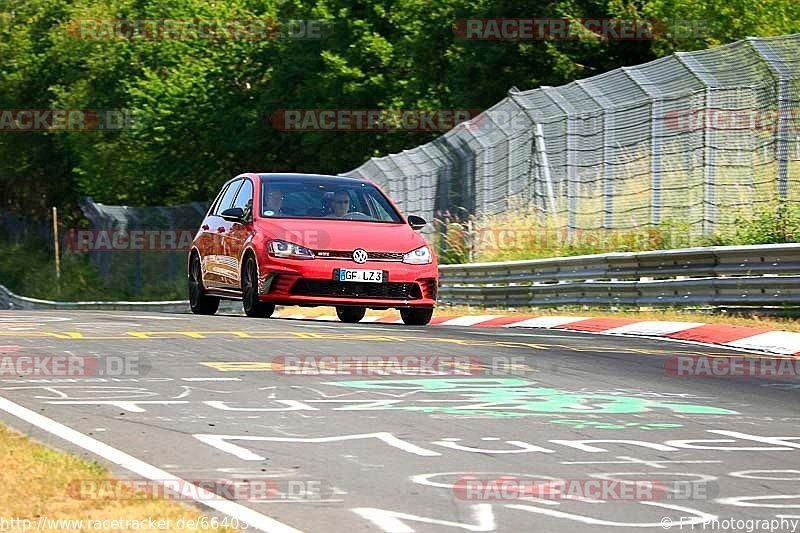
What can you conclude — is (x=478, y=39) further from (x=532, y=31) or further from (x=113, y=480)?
(x=113, y=480)

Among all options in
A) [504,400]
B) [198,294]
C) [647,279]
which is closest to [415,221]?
[198,294]

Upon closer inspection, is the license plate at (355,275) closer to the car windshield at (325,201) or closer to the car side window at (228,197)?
the car windshield at (325,201)

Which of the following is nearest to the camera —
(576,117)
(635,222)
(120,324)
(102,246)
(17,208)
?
(120,324)

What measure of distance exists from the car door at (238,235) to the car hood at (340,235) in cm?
29

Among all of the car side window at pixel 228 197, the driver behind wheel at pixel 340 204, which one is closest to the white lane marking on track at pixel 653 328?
the driver behind wheel at pixel 340 204

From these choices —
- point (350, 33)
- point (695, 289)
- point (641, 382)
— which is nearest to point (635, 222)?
point (695, 289)

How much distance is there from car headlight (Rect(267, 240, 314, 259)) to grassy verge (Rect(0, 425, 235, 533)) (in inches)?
394

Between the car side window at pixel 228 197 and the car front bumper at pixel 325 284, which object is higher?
the car side window at pixel 228 197

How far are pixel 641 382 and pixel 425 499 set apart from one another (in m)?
5.14

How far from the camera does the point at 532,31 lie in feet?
163

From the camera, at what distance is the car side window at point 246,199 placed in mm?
18516

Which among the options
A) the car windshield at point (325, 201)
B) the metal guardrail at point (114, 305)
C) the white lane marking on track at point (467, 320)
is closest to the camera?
the car windshield at point (325, 201)

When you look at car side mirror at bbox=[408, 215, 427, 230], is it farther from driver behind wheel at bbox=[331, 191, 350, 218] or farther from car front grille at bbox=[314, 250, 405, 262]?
car front grille at bbox=[314, 250, 405, 262]

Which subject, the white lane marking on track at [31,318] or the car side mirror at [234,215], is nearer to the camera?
the white lane marking on track at [31,318]
